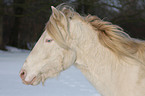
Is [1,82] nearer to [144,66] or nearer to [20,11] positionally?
[144,66]

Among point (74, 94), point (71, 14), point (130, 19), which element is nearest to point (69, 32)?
point (71, 14)

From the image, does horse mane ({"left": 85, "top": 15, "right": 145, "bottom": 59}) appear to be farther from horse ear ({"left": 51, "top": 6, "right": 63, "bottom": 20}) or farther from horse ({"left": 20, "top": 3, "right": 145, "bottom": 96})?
horse ear ({"left": 51, "top": 6, "right": 63, "bottom": 20})

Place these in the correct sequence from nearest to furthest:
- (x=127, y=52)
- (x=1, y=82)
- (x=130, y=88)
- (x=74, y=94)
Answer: (x=130, y=88), (x=127, y=52), (x=74, y=94), (x=1, y=82)

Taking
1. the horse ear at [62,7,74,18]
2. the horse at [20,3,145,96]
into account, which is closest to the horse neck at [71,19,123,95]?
the horse at [20,3,145,96]

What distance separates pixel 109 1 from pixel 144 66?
885cm

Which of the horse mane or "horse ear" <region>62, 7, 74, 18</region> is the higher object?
"horse ear" <region>62, 7, 74, 18</region>

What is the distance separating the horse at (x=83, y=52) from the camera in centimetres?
181

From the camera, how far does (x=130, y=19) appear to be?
11266mm

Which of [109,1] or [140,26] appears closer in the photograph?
[109,1]

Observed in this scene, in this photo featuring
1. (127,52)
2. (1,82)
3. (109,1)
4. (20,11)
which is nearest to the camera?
(127,52)

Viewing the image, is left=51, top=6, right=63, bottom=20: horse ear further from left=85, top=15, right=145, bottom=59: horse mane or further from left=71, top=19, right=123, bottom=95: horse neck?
left=85, top=15, right=145, bottom=59: horse mane

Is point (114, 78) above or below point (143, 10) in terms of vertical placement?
above

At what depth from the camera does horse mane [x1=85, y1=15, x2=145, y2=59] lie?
1.83 meters

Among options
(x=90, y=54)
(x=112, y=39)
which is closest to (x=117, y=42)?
(x=112, y=39)
